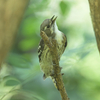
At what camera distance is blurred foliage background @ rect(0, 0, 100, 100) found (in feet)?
5.15

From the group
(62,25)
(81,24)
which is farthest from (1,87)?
(81,24)

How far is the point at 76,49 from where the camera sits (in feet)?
5.36

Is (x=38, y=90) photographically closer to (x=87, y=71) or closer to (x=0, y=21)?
(x=87, y=71)

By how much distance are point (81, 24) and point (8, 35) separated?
83 cm

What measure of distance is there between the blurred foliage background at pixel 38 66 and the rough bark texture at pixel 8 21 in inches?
17.2

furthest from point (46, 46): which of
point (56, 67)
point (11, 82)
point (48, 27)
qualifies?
point (11, 82)

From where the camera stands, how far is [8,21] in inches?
45.4

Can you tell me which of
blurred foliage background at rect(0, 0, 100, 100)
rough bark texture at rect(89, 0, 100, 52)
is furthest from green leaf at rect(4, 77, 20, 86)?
rough bark texture at rect(89, 0, 100, 52)

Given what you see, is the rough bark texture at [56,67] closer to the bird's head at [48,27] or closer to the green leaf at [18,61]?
the bird's head at [48,27]

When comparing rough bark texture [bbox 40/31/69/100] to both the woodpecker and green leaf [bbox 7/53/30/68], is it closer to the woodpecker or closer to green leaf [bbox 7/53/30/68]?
the woodpecker

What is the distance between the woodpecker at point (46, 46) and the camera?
1.32 metres

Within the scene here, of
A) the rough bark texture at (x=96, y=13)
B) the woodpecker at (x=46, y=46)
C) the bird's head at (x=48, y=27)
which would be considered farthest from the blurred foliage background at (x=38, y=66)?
the rough bark texture at (x=96, y=13)

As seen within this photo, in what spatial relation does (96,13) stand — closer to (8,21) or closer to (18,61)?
(8,21)

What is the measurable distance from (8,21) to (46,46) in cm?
30
